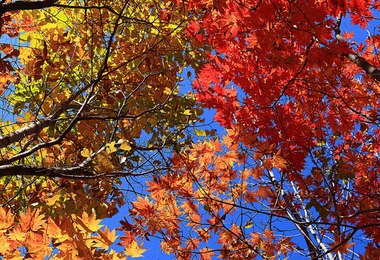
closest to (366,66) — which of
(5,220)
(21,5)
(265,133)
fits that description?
(265,133)

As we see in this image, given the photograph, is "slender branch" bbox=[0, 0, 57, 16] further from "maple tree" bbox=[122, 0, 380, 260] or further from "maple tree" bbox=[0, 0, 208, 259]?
"maple tree" bbox=[122, 0, 380, 260]

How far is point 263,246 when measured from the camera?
332 cm

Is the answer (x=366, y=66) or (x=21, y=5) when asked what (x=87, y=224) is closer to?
(x=21, y=5)

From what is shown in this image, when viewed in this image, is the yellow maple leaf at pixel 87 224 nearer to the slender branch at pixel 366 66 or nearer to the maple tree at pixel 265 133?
the maple tree at pixel 265 133

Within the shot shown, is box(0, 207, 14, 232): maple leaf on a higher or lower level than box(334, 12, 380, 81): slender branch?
lower

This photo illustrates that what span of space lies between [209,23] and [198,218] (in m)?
2.77

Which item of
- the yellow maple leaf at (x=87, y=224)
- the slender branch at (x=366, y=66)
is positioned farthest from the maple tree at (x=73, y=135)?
the slender branch at (x=366, y=66)

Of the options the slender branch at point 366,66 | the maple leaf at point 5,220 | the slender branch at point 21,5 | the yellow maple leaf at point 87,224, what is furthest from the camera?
the slender branch at point 366,66

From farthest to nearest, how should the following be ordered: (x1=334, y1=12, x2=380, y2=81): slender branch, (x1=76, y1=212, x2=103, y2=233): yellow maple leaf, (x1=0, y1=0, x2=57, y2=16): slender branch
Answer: (x1=334, y1=12, x2=380, y2=81): slender branch → (x1=0, y1=0, x2=57, y2=16): slender branch → (x1=76, y1=212, x2=103, y2=233): yellow maple leaf

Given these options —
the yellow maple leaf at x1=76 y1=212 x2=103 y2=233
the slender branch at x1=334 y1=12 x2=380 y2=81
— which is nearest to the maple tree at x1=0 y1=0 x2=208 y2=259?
the yellow maple leaf at x1=76 y1=212 x2=103 y2=233

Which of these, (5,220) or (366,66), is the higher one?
(366,66)

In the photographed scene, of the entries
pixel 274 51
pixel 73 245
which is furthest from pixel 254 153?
pixel 73 245

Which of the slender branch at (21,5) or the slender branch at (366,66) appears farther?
the slender branch at (366,66)

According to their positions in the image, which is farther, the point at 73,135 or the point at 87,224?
the point at 73,135
